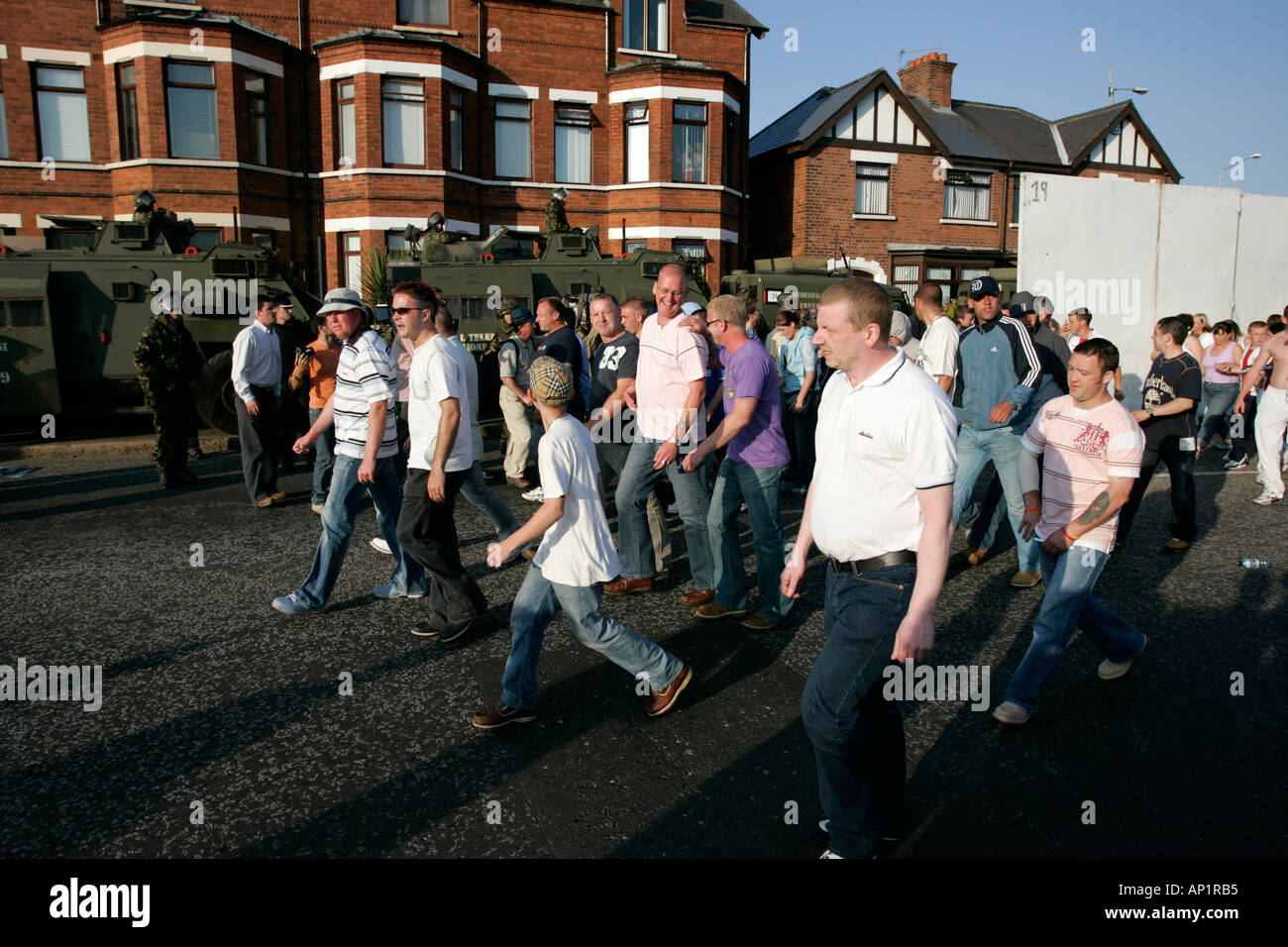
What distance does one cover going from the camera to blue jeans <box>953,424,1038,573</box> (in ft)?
20.1

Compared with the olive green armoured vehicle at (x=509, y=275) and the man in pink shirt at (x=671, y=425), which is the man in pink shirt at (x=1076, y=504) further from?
the olive green armoured vehicle at (x=509, y=275)

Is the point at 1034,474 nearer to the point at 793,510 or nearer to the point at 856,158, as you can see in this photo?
the point at 793,510

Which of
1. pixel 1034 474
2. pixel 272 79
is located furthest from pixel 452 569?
pixel 272 79

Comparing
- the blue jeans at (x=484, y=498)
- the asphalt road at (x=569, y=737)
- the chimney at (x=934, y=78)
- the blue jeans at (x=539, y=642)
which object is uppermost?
the chimney at (x=934, y=78)

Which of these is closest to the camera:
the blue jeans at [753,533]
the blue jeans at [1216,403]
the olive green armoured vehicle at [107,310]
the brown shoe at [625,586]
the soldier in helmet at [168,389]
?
the blue jeans at [753,533]

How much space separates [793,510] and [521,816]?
546 centimetres

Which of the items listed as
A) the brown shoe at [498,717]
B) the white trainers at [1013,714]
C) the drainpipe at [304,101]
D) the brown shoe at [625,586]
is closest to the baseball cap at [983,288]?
the brown shoe at [625,586]

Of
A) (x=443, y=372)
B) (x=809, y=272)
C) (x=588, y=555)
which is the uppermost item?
(x=809, y=272)

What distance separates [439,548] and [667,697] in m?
1.70

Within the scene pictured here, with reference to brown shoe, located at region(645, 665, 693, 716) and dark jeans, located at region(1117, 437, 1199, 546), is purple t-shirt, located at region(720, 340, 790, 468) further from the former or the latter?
dark jeans, located at region(1117, 437, 1199, 546)

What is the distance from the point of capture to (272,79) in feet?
67.9

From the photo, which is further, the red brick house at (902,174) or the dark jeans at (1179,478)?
the red brick house at (902,174)

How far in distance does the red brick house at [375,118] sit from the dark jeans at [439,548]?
56.4 ft

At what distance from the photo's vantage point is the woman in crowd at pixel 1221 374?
10141 mm
